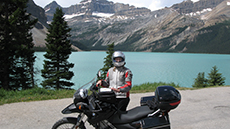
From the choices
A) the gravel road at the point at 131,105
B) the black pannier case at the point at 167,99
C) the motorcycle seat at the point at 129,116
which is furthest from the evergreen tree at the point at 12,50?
the black pannier case at the point at 167,99

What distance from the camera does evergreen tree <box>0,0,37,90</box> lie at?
58.7 feet

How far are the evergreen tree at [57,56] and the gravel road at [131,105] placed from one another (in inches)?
702

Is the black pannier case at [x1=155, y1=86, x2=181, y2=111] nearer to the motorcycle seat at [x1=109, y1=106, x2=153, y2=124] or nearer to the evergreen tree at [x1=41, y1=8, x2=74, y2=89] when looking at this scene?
the motorcycle seat at [x1=109, y1=106, x2=153, y2=124]

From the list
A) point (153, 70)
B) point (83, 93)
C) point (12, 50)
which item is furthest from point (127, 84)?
point (153, 70)

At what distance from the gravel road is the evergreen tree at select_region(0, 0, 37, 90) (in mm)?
13135

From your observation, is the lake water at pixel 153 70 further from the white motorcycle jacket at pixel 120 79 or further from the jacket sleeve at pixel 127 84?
the jacket sleeve at pixel 127 84

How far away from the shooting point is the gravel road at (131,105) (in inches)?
211

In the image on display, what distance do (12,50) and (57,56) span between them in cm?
750

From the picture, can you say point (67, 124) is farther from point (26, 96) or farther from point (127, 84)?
point (26, 96)

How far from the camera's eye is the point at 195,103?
26.2 ft

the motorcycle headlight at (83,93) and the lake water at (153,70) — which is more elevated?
the motorcycle headlight at (83,93)

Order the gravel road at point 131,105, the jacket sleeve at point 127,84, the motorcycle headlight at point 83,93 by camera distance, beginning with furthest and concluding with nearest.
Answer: the gravel road at point 131,105 → the jacket sleeve at point 127,84 → the motorcycle headlight at point 83,93

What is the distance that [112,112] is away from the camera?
150 inches

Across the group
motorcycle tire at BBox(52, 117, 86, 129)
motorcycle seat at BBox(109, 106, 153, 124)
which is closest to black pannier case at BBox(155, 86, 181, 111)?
motorcycle seat at BBox(109, 106, 153, 124)
